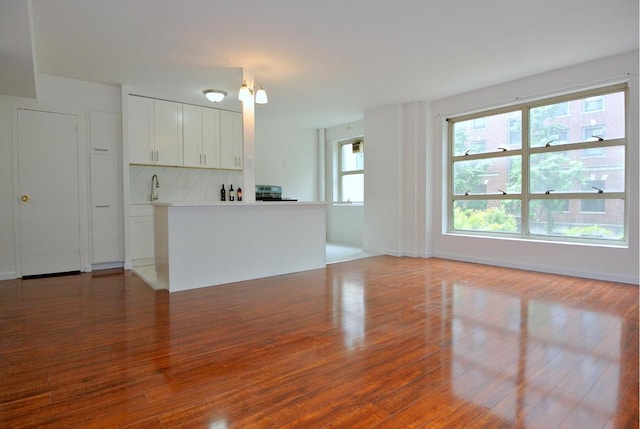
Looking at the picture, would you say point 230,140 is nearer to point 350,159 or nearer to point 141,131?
point 141,131

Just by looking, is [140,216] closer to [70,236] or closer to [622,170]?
[70,236]

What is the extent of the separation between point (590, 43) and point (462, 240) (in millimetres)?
2968

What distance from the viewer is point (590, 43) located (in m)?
3.80

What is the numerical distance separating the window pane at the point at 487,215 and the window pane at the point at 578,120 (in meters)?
0.96

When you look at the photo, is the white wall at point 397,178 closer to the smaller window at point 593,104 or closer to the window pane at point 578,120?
the window pane at point 578,120

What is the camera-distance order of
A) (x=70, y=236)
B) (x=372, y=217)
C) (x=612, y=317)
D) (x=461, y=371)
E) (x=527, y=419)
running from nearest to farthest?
(x=527, y=419) < (x=461, y=371) < (x=612, y=317) < (x=70, y=236) < (x=372, y=217)

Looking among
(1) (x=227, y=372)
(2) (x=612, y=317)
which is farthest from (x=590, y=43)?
(1) (x=227, y=372)

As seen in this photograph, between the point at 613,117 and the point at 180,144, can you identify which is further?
the point at 180,144

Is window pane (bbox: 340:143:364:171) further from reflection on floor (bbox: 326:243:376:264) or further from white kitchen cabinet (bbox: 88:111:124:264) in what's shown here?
white kitchen cabinet (bbox: 88:111:124:264)

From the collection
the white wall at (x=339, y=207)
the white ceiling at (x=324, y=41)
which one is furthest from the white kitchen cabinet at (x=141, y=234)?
the white wall at (x=339, y=207)

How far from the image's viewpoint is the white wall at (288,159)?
25.2ft

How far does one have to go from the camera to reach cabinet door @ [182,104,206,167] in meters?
5.92

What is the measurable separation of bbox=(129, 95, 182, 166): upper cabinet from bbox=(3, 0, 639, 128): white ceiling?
1.08 ft

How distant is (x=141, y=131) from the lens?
545 centimetres
